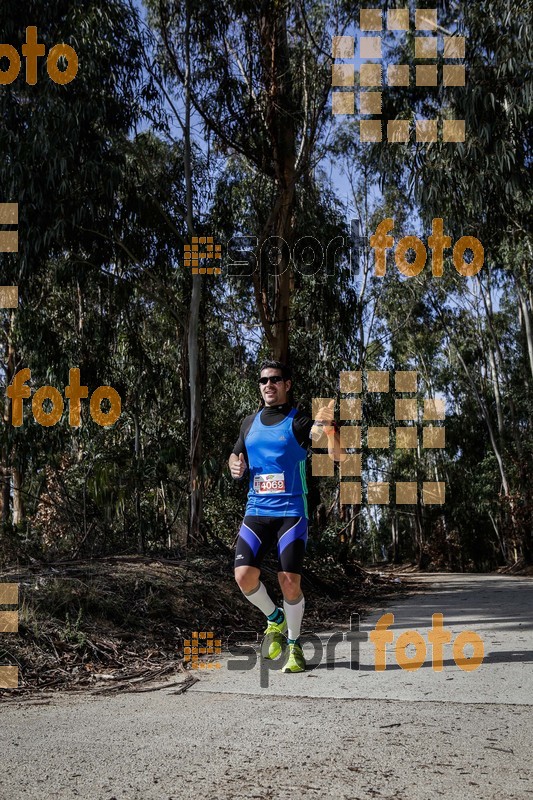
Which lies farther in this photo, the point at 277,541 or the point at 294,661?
the point at 277,541

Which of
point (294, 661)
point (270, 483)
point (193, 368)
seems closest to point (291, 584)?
point (294, 661)

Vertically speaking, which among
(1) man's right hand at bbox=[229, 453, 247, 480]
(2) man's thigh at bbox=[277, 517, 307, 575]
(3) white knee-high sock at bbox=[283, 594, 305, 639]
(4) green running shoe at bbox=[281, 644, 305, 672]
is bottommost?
(4) green running shoe at bbox=[281, 644, 305, 672]

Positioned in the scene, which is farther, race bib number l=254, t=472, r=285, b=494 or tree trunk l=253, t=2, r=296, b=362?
tree trunk l=253, t=2, r=296, b=362

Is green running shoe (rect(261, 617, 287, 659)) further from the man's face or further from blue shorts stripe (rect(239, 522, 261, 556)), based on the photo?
the man's face

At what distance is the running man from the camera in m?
4.77

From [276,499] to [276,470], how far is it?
18 cm

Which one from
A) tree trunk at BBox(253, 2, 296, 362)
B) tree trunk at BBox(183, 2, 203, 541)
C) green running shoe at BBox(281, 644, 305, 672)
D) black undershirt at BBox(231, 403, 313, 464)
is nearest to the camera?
green running shoe at BBox(281, 644, 305, 672)

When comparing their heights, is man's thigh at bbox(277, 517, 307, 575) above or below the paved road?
above

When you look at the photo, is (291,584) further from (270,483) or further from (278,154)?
(278,154)

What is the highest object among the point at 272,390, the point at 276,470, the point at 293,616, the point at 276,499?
the point at 272,390

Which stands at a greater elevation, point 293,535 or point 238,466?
point 238,466

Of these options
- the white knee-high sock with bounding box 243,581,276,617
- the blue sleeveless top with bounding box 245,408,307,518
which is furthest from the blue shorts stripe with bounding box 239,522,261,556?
the white knee-high sock with bounding box 243,581,276,617

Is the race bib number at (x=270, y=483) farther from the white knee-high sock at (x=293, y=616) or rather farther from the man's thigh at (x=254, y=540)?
the white knee-high sock at (x=293, y=616)

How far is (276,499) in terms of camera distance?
483 cm
